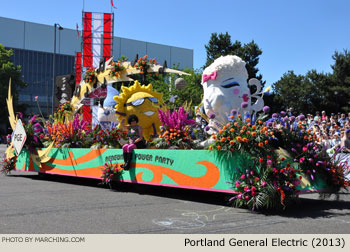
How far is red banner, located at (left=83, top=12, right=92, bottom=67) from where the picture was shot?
90.1ft

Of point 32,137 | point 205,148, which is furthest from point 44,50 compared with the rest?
point 205,148

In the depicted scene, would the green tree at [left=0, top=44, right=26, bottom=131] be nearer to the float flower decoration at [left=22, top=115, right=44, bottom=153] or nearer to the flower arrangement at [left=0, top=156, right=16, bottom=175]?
the flower arrangement at [left=0, top=156, right=16, bottom=175]

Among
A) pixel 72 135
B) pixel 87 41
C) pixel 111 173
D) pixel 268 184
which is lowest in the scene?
pixel 111 173

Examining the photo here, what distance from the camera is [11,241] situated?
444cm

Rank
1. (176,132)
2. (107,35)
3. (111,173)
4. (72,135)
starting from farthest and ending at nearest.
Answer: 1. (107,35)
2. (72,135)
3. (111,173)
4. (176,132)

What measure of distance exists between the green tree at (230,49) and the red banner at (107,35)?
38.9ft

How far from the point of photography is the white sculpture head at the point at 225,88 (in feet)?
32.1

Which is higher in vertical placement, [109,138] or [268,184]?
[109,138]

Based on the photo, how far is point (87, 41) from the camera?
91.0ft

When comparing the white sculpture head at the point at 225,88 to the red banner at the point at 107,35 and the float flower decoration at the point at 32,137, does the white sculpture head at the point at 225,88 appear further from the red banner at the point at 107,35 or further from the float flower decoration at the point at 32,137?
the red banner at the point at 107,35

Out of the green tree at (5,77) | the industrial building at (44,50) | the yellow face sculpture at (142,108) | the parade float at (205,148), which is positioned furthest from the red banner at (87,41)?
the industrial building at (44,50)

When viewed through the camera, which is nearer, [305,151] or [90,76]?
[305,151]

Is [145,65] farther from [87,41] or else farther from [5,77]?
[5,77]

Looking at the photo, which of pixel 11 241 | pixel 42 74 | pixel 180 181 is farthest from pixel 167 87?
pixel 42 74
